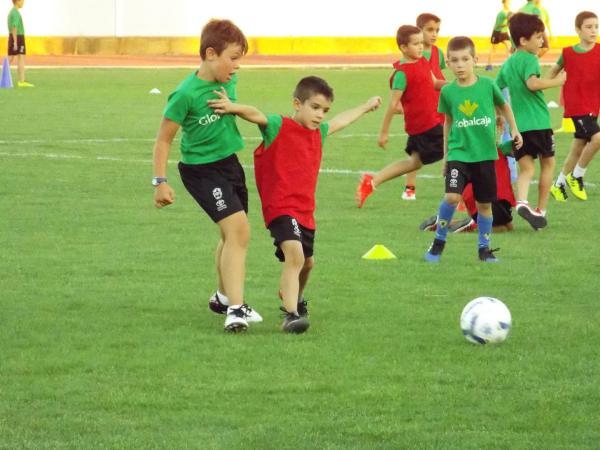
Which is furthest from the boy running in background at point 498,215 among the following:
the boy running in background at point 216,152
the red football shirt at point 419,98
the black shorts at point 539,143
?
the boy running in background at point 216,152

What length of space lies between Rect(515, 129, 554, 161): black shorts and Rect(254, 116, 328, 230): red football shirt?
4873 millimetres

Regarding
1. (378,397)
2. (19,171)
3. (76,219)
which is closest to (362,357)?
(378,397)

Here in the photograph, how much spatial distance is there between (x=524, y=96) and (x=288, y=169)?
511cm

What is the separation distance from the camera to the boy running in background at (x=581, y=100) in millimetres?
14539

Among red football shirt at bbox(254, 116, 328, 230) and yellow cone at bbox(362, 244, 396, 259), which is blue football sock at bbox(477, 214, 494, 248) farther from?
red football shirt at bbox(254, 116, 328, 230)

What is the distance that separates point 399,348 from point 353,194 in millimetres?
7222

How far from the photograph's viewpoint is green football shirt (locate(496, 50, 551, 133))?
13.1 metres

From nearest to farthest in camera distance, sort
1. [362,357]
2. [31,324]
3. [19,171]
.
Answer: [362,357], [31,324], [19,171]

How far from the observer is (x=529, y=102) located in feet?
43.1

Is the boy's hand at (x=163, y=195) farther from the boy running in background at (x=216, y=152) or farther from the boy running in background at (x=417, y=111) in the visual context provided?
the boy running in background at (x=417, y=111)

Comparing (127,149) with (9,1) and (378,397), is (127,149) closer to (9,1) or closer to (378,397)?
(378,397)

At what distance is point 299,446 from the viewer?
19.6ft

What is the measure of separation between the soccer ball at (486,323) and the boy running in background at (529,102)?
4.96m

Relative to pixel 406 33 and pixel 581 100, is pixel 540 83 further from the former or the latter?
pixel 581 100
